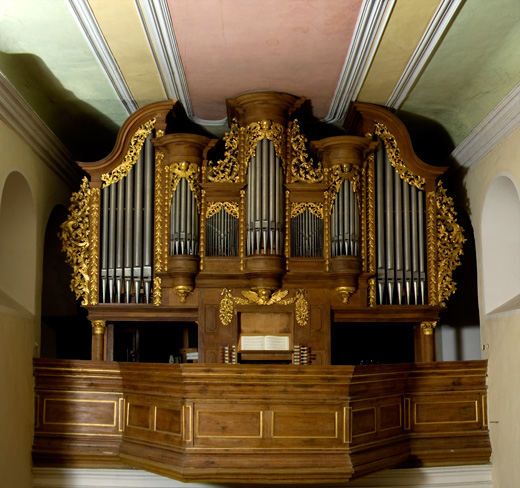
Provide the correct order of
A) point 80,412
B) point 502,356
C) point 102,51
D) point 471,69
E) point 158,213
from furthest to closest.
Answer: point 158,213
point 80,412
point 502,356
point 471,69
point 102,51

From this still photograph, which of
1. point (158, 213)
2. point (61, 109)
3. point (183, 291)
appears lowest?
point (183, 291)

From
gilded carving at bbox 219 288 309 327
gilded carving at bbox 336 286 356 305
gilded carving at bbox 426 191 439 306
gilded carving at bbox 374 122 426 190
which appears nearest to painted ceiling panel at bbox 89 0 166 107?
gilded carving at bbox 219 288 309 327

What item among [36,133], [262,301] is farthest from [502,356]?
[36,133]

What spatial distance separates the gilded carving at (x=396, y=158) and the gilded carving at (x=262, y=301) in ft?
5.94

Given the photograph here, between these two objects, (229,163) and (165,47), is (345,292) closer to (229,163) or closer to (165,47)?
(229,163)

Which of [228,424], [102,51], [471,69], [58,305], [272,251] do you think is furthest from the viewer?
[58,305]

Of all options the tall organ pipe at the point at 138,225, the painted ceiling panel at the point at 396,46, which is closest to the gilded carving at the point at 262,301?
the tall organ pipe at the point at 138,225

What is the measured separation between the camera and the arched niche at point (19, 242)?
817 centimetres

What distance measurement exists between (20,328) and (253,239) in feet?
8.66

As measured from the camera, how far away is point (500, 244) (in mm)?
8555

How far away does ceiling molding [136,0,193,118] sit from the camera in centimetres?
654

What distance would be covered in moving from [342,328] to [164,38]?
5133 millimetres

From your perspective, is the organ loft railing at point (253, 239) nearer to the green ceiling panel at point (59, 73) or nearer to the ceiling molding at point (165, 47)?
the ceiling molding at point (165, 47)

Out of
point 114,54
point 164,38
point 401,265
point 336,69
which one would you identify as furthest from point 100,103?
point 401,265
